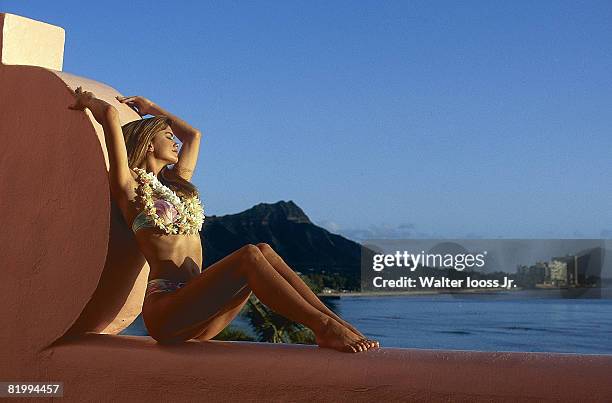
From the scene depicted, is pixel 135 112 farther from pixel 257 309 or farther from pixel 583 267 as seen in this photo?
pixel 583 267

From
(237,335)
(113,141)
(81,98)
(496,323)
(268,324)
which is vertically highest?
(81,98)

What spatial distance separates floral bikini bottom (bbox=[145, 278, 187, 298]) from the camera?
3.47 metres

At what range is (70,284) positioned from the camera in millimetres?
3582

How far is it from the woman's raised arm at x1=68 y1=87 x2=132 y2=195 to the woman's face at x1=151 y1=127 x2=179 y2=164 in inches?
7.0

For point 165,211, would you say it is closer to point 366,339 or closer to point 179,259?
point 179,259

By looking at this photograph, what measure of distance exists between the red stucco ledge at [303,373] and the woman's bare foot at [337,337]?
4 cm

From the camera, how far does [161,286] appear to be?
11.4 ft

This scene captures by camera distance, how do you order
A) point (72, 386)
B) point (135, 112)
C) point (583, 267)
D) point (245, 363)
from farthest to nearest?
point (583, 267), point (135, 112), point (72, 386), point (245, 363)

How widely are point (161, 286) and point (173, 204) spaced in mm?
348

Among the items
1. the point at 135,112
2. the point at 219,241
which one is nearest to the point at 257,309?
the point at 219,241

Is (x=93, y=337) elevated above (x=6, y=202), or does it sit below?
below

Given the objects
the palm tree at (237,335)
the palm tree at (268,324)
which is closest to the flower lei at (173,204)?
the palm tree at (237,335)

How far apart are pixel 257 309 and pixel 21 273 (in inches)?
513

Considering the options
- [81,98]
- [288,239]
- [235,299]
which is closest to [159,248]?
[235,299]
